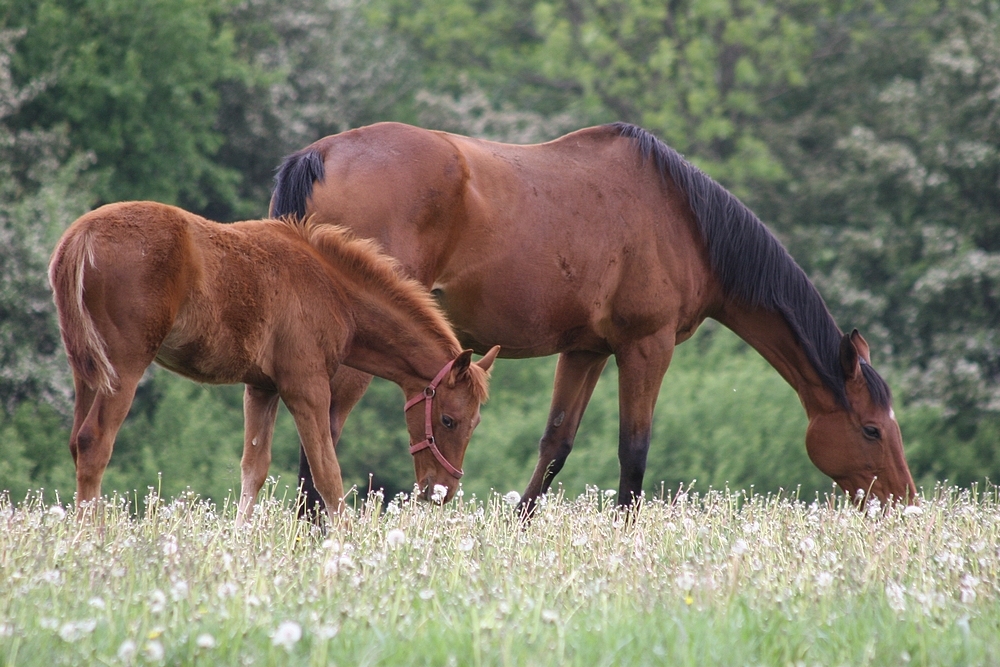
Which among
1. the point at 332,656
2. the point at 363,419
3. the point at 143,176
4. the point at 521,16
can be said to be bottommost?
the point at 363,419

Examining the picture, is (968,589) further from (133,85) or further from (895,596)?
(133,85)

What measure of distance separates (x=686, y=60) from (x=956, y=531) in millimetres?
22257

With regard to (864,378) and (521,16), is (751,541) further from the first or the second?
(521,16)

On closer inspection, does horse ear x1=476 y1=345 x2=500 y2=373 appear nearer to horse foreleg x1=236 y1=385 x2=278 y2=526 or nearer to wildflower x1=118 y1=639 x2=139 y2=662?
horse foreleg x1=236 y1=385 x2=278 y2=526

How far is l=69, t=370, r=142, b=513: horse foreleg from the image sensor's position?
496cm

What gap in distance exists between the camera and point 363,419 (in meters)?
21.3

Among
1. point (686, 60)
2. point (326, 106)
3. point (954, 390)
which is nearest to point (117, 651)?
point (954, 390)

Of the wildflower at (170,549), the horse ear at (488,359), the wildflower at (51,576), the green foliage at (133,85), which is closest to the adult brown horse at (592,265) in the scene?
the horse ear at (488,359)

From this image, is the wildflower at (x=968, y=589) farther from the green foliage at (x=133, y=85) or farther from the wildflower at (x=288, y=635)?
the green foliage at (x=133, y=85)

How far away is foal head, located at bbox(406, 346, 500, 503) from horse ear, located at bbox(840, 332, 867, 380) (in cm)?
254

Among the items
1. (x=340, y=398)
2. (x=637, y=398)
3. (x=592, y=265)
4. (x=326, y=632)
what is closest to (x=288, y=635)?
(x=326, y=632)

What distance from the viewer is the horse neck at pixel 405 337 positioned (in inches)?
232

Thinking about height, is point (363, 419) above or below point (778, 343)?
below

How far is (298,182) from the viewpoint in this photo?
6.16 m
